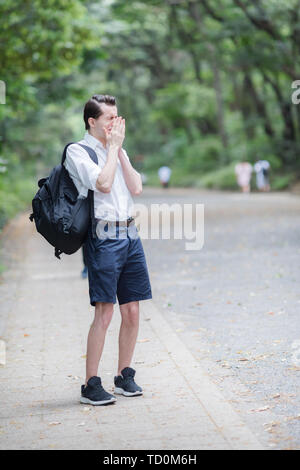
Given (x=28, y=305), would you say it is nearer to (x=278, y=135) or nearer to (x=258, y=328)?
(x=258, y=328)

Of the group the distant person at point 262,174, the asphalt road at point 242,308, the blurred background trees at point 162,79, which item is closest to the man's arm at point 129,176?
the asphalt road at point 242,308

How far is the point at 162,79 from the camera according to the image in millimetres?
57281

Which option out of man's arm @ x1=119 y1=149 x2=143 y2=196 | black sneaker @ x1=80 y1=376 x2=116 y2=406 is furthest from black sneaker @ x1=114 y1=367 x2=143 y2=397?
man's arm @ x1=119 y1=149 x2=143 y2=196

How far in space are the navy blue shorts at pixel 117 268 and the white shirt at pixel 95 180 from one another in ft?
0.43

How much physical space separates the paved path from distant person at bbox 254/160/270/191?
28.7m

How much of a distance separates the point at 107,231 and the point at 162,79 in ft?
174

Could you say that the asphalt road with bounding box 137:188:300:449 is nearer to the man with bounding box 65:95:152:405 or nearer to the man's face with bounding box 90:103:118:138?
the man with bounding box 65:95:152:405

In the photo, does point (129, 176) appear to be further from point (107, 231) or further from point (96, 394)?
point (96, 394)

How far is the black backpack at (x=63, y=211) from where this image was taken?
209 inches

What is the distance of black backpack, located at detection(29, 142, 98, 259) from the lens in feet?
17.4

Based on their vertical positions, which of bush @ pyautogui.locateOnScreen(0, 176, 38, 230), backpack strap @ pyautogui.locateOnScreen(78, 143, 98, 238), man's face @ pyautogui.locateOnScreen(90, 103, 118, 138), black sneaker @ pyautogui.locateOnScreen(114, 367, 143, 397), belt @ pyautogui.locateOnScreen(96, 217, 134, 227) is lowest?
bush @ pyautogui.locateOnScreen(0, 176, 38, 230)

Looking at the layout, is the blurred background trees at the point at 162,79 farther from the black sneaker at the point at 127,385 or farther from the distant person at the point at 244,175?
the black sneaker at the point at 127,385

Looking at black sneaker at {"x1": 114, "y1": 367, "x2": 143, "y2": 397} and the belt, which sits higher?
the belt

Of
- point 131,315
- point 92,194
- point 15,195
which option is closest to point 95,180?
point 92,194
